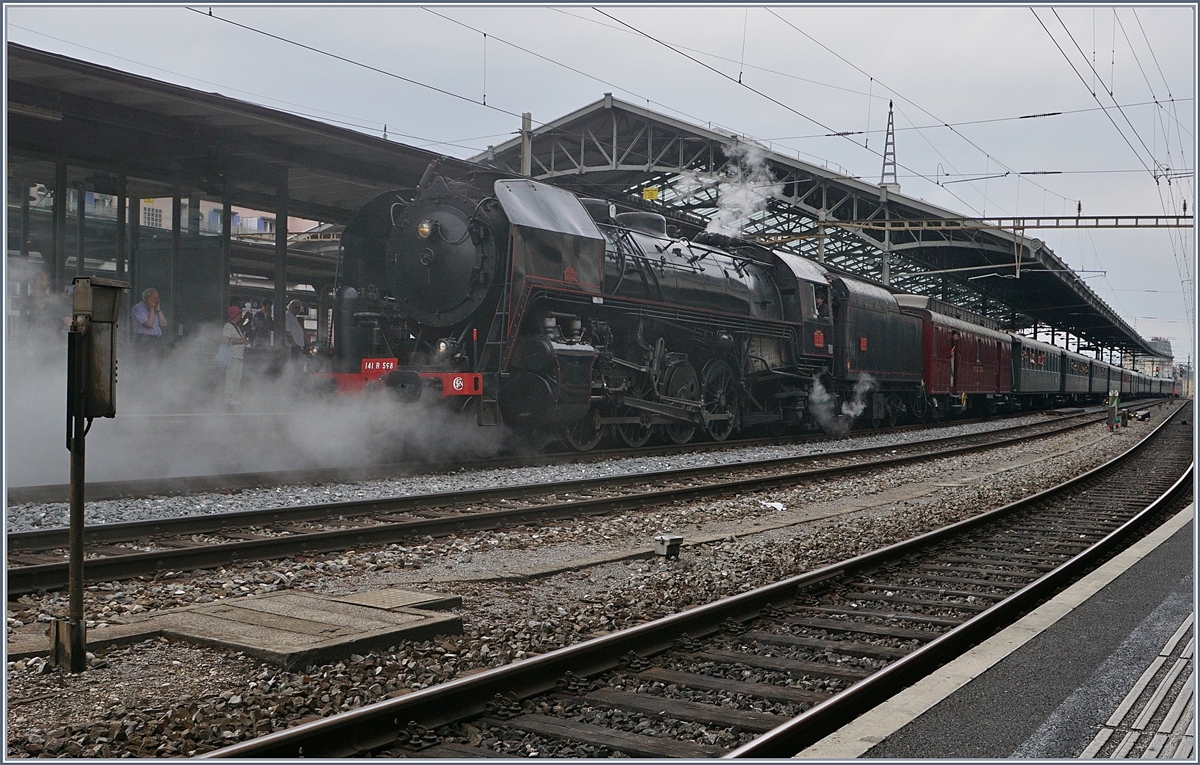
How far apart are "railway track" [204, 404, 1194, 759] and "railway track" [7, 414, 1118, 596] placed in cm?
302

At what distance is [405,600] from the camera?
543 centimetres

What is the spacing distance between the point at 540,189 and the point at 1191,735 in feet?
34.3

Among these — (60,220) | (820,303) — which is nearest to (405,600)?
(60,220)

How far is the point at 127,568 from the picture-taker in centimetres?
611

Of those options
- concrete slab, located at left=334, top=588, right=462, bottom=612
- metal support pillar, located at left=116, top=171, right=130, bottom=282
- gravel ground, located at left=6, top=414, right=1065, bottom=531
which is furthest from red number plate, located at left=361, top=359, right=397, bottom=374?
concrete slab, located at left=334, top=588, right=462, bottom=612

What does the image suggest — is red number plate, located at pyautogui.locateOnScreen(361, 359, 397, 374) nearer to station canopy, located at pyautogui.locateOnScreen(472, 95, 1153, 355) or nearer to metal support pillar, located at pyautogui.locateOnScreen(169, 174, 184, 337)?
metal support pillar, located at pyautogui.locateOnScreen(169, 174, 184, 337)

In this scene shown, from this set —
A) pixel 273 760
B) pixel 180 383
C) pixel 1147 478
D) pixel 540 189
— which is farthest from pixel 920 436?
pixel 273 760

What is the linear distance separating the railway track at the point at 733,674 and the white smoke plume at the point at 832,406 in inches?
481

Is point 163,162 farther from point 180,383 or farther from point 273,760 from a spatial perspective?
point 273,760

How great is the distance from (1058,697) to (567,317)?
30.5 ft

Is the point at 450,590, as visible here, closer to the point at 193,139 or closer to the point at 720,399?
the point at 193,139

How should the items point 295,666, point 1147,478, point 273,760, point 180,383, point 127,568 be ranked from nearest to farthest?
point 273,760
point 295,666
point 127,568
point 180,383
point 1147,478

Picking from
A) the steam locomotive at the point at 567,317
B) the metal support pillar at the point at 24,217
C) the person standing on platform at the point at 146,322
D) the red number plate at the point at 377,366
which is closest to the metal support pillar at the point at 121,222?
the metal support pillar at the point at 24,217

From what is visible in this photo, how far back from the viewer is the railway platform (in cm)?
358
